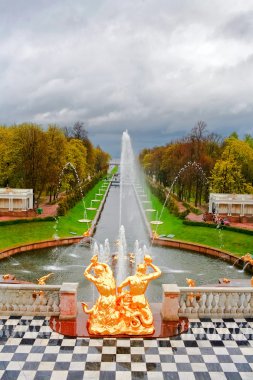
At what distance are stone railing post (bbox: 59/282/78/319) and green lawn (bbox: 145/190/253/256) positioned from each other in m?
18.5

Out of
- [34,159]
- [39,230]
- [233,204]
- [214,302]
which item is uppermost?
[34,159]

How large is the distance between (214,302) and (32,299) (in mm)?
6637

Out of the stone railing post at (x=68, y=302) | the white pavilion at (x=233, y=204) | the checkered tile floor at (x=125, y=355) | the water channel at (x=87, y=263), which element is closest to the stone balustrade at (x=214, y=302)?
the checkered tile floor at (x=125, y=355)

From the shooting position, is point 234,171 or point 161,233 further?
point 234,171

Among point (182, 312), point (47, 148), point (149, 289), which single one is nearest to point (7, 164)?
point (47, 148)

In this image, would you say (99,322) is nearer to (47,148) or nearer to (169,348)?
(169,348)

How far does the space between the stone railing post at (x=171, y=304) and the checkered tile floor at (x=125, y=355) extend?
2.54 ft

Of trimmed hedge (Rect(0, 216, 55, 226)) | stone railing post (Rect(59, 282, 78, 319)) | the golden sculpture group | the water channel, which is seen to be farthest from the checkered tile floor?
trimmed hedge (Rect(0, 216, 55, 226))

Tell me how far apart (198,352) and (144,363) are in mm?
1805

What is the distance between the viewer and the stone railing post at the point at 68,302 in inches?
539

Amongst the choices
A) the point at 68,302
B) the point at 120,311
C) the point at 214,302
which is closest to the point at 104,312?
the point at 120,311

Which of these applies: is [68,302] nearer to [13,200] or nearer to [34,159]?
[13,200]

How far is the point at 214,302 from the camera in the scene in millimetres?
14547

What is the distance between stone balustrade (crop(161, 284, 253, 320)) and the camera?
14.1m
